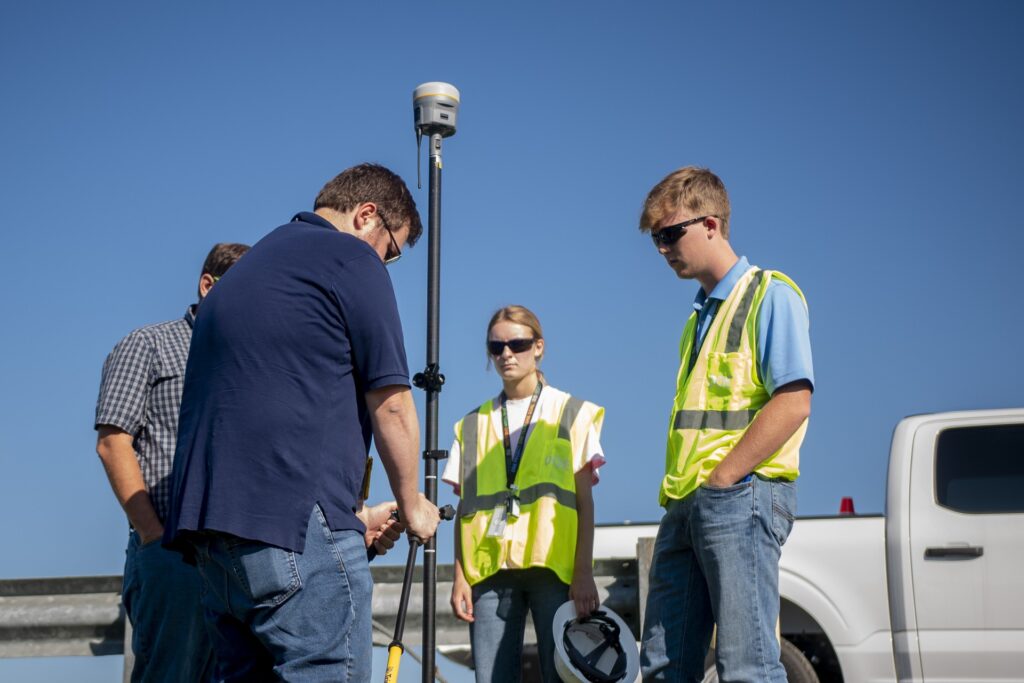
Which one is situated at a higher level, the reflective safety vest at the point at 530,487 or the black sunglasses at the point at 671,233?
the black sunglasses at the point at 671,233

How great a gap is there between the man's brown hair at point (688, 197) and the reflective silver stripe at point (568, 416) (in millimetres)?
1238

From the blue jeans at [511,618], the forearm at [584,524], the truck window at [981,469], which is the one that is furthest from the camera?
the truck window at [981,469]

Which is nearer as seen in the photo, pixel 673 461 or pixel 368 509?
pixel 368 509

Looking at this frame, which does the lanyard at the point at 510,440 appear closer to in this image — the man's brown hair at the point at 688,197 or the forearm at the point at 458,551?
the forearm at the point at 458,551

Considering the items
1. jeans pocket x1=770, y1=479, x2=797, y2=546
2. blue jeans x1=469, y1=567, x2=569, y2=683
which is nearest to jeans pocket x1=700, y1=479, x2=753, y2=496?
jeans pocket x1=770, y1=479, x2=797, y2=546

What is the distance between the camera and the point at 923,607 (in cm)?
609

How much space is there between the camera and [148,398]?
Answer: 412cm

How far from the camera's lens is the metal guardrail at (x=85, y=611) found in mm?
5453

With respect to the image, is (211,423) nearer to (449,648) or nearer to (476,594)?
(476,594)

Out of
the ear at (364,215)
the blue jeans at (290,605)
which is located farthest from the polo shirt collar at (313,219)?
the blue jeans at (290,605)

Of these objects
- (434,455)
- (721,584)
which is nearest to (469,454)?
(434,455)

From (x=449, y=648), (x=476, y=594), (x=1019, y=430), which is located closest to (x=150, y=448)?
(x=476, y=594)

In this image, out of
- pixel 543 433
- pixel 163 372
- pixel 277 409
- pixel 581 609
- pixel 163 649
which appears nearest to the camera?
pixel 277 409

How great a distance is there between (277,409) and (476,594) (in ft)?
7.83
